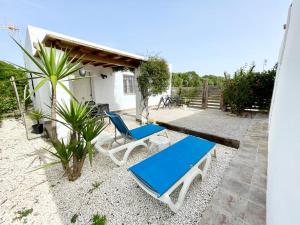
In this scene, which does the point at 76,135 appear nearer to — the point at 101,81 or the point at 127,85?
the point at 101,81

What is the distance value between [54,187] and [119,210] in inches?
50.8

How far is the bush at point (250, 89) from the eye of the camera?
673 centimetres

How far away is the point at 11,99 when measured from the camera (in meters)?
7.14

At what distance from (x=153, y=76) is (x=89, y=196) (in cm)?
436

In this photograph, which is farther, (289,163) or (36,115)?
(36,115)

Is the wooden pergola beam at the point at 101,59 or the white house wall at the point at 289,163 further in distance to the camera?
the wooden pergola beam at the point at 101,59

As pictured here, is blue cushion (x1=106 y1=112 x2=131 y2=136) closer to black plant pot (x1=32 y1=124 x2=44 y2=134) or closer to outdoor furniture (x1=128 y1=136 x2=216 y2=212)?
outdoor furniture (x1=128 y1=136 x2=216 y2=212)

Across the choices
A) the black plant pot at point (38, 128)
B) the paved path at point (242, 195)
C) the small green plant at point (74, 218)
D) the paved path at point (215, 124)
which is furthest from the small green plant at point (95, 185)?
the black plant pot at point (38, 128)

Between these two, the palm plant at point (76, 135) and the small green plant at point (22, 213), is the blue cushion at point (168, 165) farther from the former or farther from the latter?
the small green plant at point (22, 213)

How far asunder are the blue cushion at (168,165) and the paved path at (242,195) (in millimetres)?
511

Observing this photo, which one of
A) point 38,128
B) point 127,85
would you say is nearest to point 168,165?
point 38,128

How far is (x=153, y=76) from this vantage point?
5277 mm

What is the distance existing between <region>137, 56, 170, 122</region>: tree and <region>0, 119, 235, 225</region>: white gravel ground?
330 centimetres

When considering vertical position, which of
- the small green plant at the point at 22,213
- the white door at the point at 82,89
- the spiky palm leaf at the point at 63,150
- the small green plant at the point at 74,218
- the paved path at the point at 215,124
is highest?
the white door at the point at 82,89
